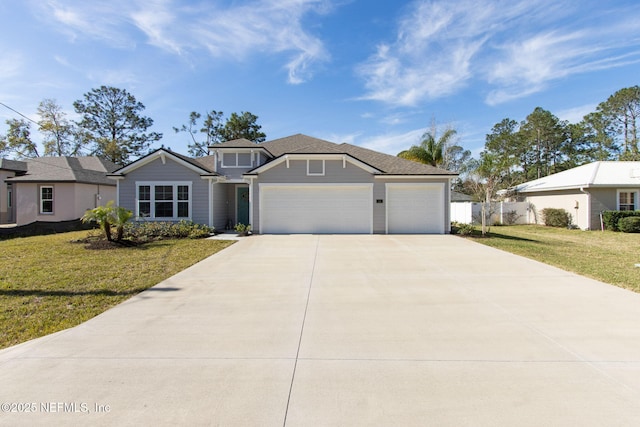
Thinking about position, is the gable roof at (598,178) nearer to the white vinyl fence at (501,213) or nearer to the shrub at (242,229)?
the white vinyl fence at (501,213)

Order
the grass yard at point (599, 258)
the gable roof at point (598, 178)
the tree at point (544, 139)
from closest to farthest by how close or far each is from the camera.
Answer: the grass yard at point (599, 258) → the gable roof at point (598, 178) → the tree at point (544, 139)

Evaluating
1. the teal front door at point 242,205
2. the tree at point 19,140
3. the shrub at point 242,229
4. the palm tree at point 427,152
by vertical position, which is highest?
the tree at point 19,140

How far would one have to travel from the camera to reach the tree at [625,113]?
114ft

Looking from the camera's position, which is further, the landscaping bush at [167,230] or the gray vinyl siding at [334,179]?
the gray vinyl siding at [334,179]

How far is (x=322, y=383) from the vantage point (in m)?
2.93

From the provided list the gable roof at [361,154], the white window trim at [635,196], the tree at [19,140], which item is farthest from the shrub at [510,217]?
the tree at [19,140]

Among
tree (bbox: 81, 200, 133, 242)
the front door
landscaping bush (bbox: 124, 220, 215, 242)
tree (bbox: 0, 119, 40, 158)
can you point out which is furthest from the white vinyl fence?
tree (bbox: 0, 119, 40, 158)

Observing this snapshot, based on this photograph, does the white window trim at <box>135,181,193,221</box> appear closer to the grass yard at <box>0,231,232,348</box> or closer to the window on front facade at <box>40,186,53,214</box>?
the grass yard at <box>0,231,232,348</box>

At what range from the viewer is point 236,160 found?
54.6 feet

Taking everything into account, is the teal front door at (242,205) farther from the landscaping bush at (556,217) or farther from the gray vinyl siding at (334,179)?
the landscaping bush at (556,217)

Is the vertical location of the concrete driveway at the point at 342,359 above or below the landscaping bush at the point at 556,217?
below

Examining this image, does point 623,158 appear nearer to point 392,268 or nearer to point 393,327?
point 392,268

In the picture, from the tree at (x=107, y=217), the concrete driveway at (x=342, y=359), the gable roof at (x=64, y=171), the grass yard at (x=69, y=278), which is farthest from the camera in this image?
the gable roof at (x=64, y=171)

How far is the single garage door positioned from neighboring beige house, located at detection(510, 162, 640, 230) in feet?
35.2
